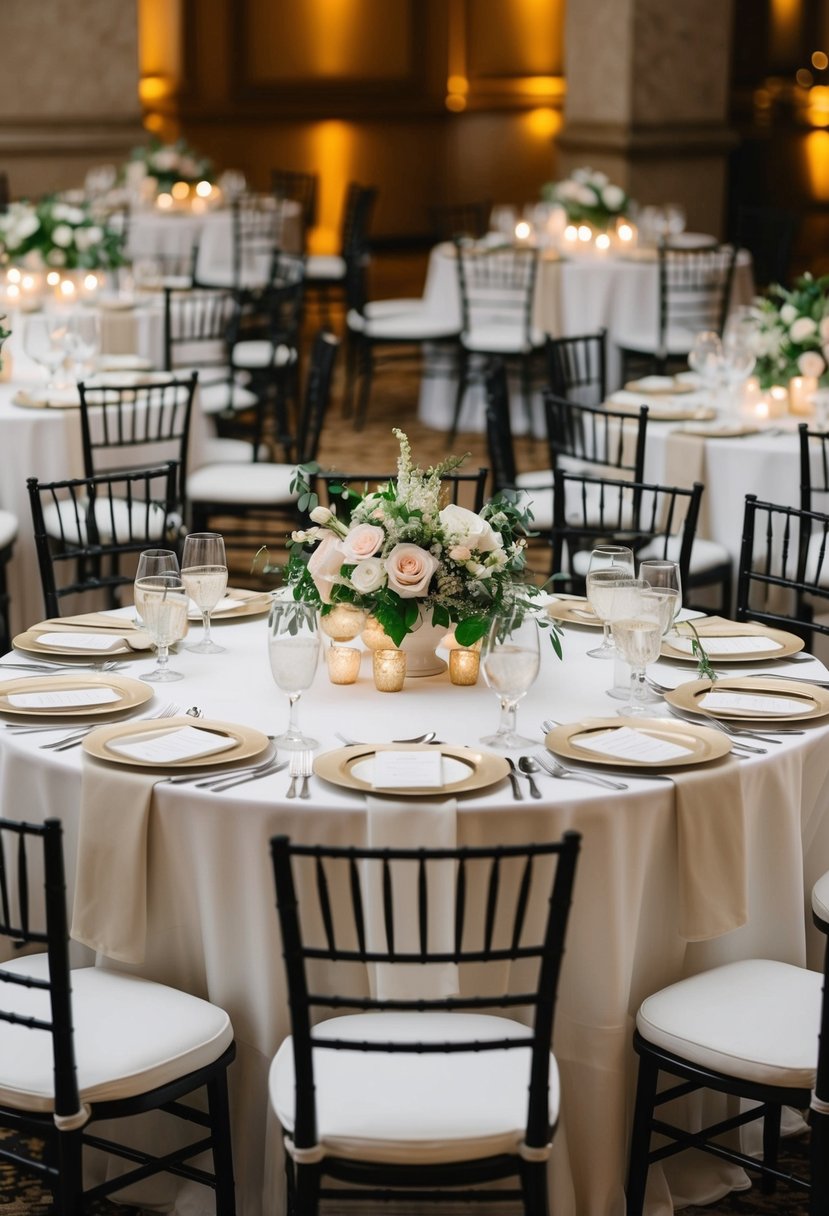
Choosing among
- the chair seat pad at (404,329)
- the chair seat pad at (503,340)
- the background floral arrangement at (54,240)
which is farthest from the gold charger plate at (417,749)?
the chair seat pad at (404,329)

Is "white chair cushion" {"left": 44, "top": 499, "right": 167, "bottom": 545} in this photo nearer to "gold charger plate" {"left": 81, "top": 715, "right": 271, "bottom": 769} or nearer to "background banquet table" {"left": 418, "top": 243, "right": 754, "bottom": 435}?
"gold charger plate" {"left": 81, "top": 715, "right": 271, "bottom": 769}

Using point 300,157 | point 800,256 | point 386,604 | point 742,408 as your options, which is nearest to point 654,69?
point 800,256

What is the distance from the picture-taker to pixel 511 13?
15758 mm

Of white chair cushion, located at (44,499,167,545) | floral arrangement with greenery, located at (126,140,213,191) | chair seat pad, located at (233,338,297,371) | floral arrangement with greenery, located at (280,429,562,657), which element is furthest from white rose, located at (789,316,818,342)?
floral arrangement with greenery, located at (126,140,213,191)

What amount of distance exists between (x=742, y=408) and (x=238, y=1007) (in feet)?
11.5

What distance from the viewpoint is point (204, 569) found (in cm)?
328

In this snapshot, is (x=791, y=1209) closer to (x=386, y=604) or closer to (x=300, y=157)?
(x=386, y=604)

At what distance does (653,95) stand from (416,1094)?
404 inches

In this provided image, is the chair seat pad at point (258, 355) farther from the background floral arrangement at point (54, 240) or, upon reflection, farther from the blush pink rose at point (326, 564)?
the blush pink rose at point (326, 564)

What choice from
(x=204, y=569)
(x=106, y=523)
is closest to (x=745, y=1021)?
(x=204, y=569)

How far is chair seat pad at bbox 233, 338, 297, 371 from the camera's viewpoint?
27.5 ft

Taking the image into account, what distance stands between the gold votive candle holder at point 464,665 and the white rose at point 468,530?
22cm

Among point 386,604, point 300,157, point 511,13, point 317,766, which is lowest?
point 317,766

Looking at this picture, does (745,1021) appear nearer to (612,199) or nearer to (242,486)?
(242,486)
